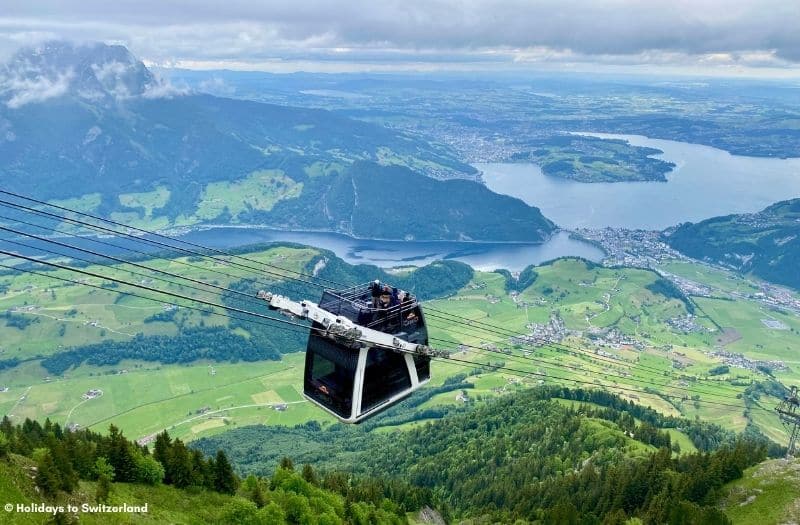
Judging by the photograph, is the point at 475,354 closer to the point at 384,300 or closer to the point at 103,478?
the point at 384,300

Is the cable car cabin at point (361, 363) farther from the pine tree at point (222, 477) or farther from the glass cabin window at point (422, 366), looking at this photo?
the pine tree at point (222, 477)

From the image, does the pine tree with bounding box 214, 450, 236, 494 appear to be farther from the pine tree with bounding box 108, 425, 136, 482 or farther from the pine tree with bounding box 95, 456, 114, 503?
the pine tree with bounding box 95, 456, 114, 503

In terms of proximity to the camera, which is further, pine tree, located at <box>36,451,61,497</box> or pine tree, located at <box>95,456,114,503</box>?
pine tree, located at <box>95,456,114,503</box>

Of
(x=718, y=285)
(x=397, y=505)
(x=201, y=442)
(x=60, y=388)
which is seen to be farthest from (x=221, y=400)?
(x=718, y=285)

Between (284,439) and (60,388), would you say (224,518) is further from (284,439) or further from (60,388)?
(60,388)

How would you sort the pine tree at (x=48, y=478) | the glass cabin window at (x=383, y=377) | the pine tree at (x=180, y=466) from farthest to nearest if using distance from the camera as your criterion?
the pine tree at (x=180, y=466) → the glass cabin window at (x=383, y=377) → the pine tree at (x=48, y=478)

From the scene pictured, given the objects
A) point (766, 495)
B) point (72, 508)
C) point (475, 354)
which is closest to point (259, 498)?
point (72, 508)

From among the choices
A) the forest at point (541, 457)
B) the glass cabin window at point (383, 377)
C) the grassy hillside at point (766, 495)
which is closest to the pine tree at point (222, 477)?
the glass cabin window at point (383, 377)

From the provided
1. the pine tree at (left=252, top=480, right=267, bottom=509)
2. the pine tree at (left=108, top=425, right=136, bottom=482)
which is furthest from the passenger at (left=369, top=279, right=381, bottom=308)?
the pine tree at (left=108, top=425, right=136, bottom=482)
